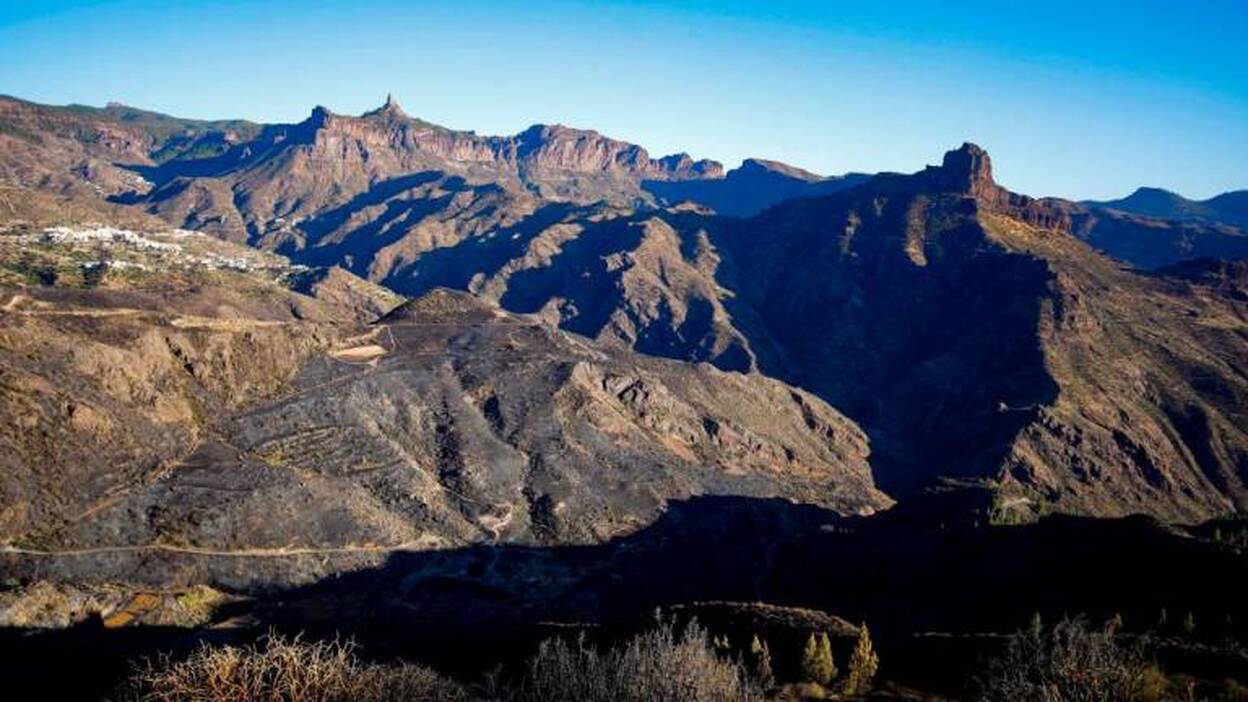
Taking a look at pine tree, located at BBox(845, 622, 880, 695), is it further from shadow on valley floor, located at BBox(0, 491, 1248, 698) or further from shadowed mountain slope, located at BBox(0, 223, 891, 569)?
shadowed mountain slope, located at BBox(0, 223, 891, 569)

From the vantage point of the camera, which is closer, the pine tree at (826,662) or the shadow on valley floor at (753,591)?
the pine tree at (826,662)

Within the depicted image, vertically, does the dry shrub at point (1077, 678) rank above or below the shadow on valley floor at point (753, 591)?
above

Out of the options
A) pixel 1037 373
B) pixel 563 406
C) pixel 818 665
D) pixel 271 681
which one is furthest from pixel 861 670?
pixel 1037 373

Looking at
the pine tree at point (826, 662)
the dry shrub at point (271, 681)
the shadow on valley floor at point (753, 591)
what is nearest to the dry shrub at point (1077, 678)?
the pine tree at point (826, 662)

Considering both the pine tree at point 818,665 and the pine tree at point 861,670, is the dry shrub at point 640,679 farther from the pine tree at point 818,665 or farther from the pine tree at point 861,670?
the pine tree at point 861,670

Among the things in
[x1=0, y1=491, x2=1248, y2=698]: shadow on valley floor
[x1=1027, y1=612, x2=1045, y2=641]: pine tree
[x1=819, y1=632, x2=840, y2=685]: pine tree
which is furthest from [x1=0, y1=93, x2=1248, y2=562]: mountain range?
[x1=819, y1=632, x2=840, y2=685]: pine tree

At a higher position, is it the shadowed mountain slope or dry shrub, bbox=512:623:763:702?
dry shrub, bbox=512:623:763:702

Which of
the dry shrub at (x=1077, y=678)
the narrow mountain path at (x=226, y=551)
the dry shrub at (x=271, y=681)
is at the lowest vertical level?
the narrow mountain path at (x=226, y=551)
